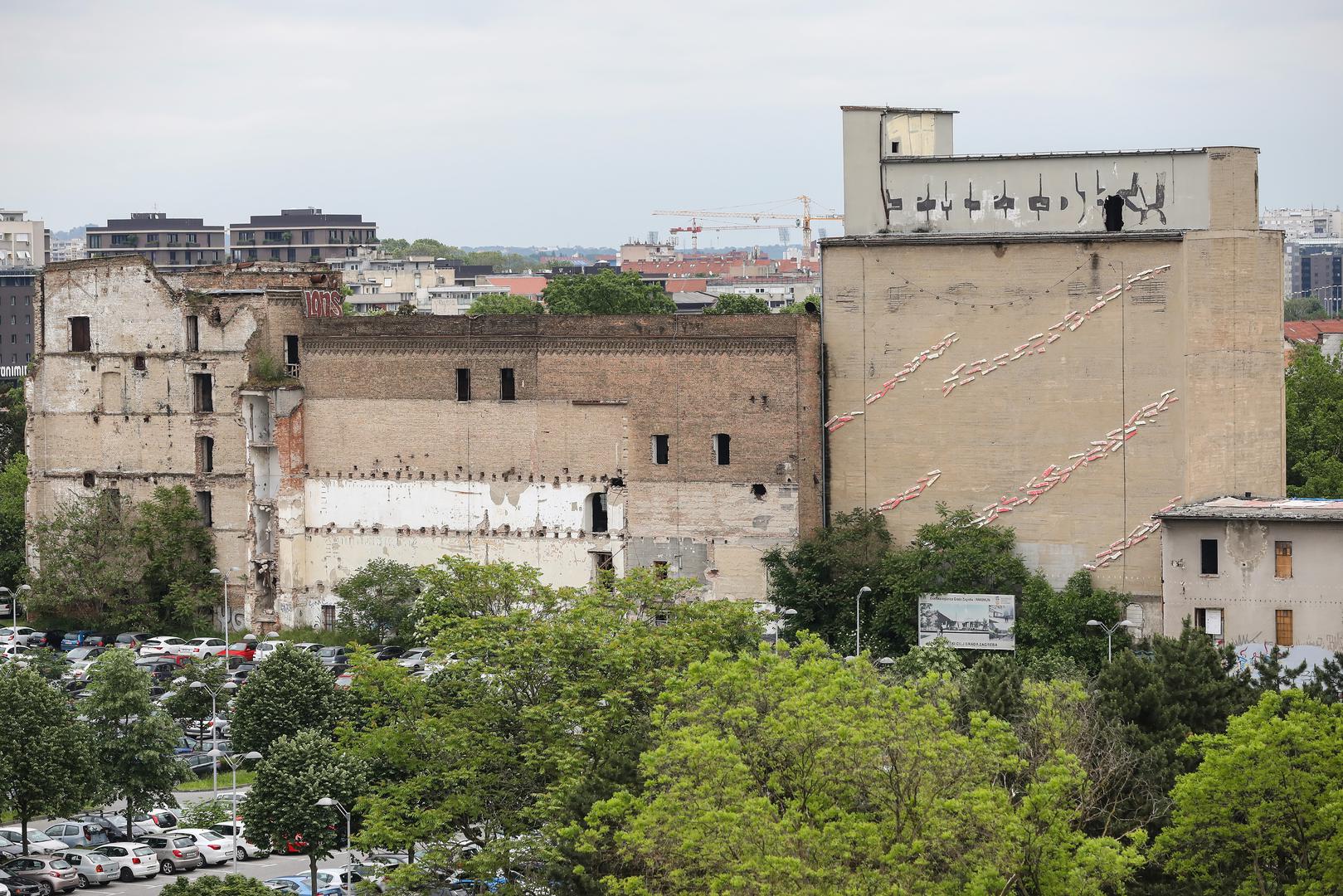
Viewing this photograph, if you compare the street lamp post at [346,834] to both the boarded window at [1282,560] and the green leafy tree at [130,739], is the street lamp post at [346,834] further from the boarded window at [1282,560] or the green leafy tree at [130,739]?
the boarded window at [1282,560]

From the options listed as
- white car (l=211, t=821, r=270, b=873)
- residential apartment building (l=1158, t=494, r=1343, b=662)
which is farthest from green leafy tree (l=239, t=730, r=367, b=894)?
residential apartment building (l=1158, t=494, r=1343, b=662)

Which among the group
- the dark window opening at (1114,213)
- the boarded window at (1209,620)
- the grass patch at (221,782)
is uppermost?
the dark window opening at (1114,213)

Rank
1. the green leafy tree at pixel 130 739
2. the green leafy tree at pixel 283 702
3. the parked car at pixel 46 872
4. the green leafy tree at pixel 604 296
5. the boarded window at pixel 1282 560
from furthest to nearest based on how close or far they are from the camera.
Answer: the green leafy tree at pixel 604 296 < the boarded window at pixel 1282 560 < the green leafy tree at pixel 130 739 < the green leafy tree at pixel 283 702 < the parked car at pixel 46 872

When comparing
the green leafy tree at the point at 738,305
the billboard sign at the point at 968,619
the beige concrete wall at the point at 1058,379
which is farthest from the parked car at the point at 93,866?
the green leafy tree at the point at 738,305

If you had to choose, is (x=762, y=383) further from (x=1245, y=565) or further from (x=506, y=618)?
(x=506, y=618)

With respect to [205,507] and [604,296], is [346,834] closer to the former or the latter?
[205,507]

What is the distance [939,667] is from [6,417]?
232 feet

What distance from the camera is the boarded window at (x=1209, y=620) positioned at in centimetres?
6281

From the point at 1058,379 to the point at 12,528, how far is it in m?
45.1

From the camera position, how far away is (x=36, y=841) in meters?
55.3

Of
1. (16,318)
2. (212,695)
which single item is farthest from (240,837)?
(16,318)

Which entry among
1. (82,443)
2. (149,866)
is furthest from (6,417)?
(149,866)

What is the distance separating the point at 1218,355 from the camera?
2635 inches

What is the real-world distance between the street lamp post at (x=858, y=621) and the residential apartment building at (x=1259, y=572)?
8.77 metres
